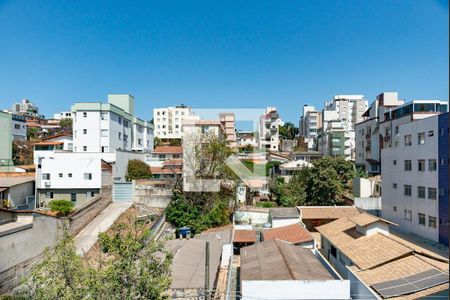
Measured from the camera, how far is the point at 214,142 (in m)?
16.0

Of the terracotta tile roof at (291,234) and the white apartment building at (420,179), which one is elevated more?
the white apartment building at (420,179)

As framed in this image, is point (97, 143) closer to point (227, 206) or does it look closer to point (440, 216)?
point (227, 206)

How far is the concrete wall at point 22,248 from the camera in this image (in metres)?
8.46

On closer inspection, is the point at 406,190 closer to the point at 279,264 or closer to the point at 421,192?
the point at 421,192

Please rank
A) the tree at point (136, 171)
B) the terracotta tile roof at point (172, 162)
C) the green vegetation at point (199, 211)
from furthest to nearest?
the terracotta tile roof at point (172, 162) < the tree at point (136, 171) < the green vegetation at point (199, 211)

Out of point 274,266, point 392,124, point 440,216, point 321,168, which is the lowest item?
point 274,266

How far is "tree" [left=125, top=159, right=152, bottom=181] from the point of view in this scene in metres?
19.9

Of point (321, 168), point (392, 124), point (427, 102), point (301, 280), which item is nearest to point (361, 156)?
point (392, 124)

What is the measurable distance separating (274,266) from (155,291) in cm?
471

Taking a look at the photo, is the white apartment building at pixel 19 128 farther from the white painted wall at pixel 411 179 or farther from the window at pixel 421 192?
the window at pixel 421 192

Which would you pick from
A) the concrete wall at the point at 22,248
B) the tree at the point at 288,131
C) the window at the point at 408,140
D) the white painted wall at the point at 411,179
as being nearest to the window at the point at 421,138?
the white painted wall at the point at 411,179

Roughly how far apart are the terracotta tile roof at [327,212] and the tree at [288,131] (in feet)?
108

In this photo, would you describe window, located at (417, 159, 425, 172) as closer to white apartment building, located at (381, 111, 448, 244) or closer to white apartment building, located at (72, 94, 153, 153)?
white apartment building, located at (381, 111, 448, 244)

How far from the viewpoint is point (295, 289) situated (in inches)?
280
